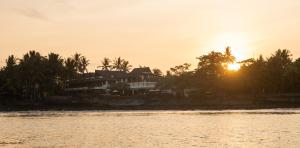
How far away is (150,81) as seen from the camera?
133000 mm

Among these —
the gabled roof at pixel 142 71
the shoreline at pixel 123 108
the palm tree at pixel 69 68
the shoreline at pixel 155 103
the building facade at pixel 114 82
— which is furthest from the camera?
the gabled roof at pixel 142 71

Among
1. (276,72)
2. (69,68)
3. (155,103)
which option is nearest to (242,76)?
(276,72)

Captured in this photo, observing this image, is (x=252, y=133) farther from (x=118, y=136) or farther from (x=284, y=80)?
(x=284, y=80)

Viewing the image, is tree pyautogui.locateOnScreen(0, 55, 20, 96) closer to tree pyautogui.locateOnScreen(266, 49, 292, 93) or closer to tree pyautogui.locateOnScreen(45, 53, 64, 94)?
tree pyautogui.locateOnScreen(45, 53, 64, 94)

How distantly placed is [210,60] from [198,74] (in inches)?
195

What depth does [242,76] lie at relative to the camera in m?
102

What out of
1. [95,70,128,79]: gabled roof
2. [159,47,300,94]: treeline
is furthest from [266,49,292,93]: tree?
[95,70,128,79]: gabled roof

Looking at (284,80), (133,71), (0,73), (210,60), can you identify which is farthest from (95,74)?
(284,80)

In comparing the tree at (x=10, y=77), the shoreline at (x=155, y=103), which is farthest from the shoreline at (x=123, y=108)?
the tree at (x=10, y=77)

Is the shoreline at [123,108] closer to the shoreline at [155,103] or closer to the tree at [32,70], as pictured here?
the shoreline at [155,103]

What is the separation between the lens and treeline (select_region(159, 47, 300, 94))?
98.8m

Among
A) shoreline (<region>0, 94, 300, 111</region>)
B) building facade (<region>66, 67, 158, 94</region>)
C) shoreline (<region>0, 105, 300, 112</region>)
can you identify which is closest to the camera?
shoreline (<region>0, 105, 300, 112</region>)

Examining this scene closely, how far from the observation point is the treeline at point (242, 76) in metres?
98.8

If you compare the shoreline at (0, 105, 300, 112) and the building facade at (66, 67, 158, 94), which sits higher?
the building facade at (66, 67, 158, 94)
